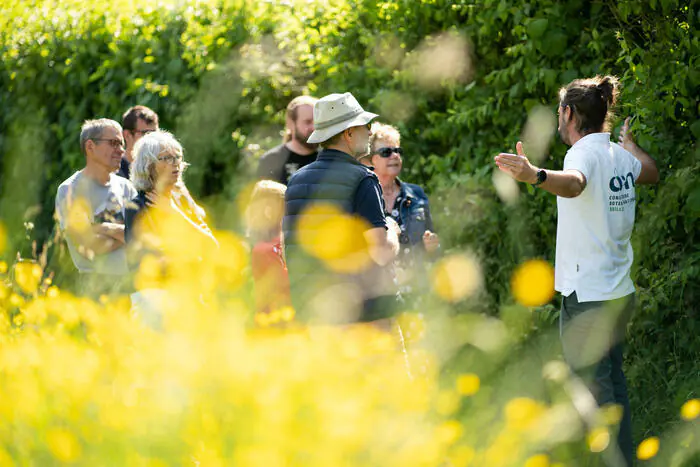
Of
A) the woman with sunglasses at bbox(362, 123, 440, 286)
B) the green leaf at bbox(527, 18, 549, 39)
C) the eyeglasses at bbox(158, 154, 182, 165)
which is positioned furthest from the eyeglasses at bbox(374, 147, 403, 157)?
the eyeglasses at bbox(158, 154, 182, 165)

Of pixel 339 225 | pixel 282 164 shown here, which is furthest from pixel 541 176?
pixel 282 164

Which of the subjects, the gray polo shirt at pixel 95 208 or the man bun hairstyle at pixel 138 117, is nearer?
the gray polo shirt at pixel 95 208

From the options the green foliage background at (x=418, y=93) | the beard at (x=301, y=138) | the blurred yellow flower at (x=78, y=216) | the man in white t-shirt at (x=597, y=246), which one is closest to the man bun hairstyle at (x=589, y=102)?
the man in white t-shirt at (x=597, y=246)

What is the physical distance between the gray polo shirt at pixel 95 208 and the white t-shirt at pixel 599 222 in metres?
2.35

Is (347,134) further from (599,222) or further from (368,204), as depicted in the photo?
(599,222)

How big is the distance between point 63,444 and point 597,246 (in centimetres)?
258

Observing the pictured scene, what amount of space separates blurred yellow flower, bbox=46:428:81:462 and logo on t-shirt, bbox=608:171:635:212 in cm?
250

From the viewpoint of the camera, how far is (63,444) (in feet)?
6.78

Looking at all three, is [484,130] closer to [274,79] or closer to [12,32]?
[274,79]

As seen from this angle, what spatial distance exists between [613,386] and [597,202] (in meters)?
0.77

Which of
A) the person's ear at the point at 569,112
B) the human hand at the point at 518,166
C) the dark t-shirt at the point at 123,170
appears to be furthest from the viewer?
the dark t-shirt at the point at 123,170

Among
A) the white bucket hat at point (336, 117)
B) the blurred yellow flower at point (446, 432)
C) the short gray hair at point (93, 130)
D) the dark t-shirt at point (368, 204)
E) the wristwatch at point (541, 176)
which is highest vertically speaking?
the blurred yellow flower at point (446, 432)

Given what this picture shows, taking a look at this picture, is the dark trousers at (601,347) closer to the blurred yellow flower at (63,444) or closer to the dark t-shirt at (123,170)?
→ the blurred yellow flower at (63,444)

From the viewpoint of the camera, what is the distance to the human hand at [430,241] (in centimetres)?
514
